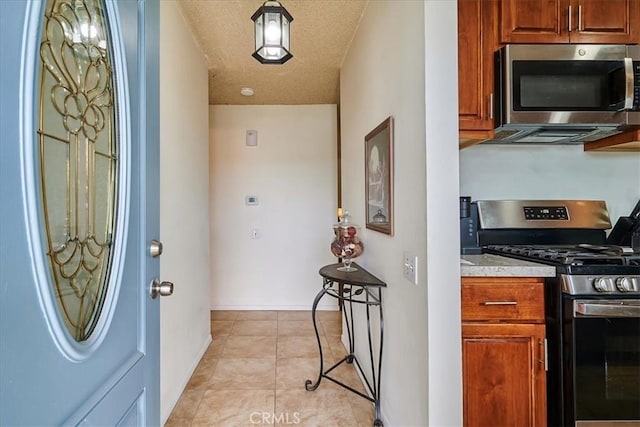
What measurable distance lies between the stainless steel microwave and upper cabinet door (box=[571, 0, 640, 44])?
0.25 ft

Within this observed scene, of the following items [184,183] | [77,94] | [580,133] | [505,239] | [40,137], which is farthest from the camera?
[184,183]

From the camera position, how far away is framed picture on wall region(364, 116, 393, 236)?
1.76m

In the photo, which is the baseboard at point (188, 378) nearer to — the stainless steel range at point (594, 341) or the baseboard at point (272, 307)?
the baseboard at point (272, 307)

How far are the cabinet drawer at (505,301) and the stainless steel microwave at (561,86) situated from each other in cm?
84

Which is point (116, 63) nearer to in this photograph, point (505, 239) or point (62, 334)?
point (62, 334)

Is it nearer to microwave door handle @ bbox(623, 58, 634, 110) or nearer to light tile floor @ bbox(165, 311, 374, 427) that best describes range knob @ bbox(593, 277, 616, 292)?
microwave door handle @ bbox(623, 58, 634, 110)

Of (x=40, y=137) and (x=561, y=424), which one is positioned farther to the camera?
(x=561, y=424)

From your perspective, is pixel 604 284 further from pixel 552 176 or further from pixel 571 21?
pixel 571 21

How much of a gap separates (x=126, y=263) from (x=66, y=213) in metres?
0.24

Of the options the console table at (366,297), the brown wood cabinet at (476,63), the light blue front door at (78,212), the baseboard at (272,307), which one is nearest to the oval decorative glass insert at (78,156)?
the light blue front door at (78,212)

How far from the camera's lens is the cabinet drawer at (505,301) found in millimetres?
1557

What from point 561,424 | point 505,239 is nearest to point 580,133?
point 505,239

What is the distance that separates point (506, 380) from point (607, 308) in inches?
21.4

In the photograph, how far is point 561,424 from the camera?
4.87 ft
